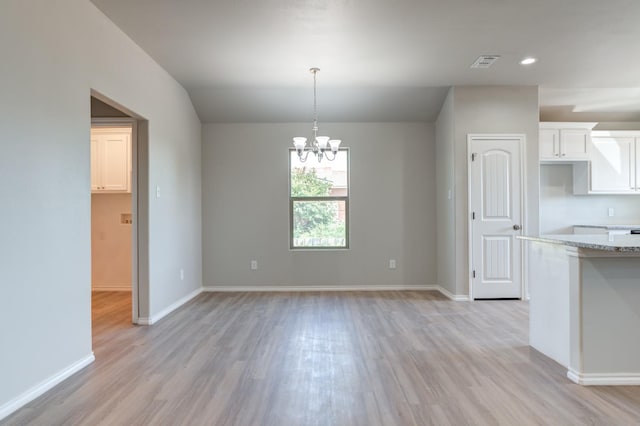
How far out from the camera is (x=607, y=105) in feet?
18.4

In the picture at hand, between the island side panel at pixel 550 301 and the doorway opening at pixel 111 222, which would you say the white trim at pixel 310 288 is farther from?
the island side panel at pixel 550 301

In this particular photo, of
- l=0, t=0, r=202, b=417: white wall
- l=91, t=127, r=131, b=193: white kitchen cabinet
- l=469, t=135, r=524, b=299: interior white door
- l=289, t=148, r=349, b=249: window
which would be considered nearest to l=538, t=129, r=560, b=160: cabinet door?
l=469, t=135, r=524, b=299: interior white door

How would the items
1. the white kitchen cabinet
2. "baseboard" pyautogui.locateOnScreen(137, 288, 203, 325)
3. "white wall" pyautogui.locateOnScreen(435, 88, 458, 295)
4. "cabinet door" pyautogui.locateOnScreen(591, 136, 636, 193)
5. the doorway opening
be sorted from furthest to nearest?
1. "cabinet door" pyautogui.locateOnScreen(591, 136, 636, 193)
2. the white kitchen cabinet
3. "white wall" pyautogui.locateOnScreen(435, 88, 458, 295)
4. the doorway opening
5. "baseboard" pyautogui.locateOnScreen(137, 288, 203, 325)

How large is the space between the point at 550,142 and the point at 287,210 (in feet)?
13.0

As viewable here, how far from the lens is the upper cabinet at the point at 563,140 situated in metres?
5.46

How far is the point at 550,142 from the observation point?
5461 millimetres

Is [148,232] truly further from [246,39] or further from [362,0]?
[362,0]

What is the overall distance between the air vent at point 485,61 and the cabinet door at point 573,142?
2119 mm

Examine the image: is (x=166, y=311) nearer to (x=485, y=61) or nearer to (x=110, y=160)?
(x=110, y=160)

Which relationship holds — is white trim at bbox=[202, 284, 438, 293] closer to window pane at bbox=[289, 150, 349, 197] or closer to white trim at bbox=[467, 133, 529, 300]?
white trim at bbox=[467, 133, 529, 300]

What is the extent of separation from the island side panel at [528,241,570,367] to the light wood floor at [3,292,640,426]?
0.37 feet

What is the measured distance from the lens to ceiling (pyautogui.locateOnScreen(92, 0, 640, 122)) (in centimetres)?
304

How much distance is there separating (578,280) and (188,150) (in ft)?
15.2

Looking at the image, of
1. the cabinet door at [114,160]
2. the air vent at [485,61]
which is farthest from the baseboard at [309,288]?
the air vent at [485,61]
